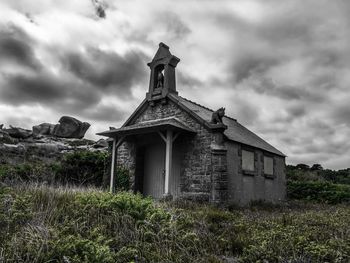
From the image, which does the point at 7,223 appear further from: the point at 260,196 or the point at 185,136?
the point at 260,196

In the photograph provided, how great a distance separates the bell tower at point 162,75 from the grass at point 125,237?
918 cm

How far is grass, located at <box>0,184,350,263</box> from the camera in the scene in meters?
4.00

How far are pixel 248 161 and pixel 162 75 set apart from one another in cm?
602

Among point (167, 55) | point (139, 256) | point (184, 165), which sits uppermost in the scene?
point (167, 55)

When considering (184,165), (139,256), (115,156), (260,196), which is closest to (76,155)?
(115,156)

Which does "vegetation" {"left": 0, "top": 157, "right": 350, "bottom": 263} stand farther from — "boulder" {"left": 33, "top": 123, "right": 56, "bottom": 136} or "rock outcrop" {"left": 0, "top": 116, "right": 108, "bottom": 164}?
"boulder" {"left": 33, "top": 123, "right": 56, "bottom": 136}

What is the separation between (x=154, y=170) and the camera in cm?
1492

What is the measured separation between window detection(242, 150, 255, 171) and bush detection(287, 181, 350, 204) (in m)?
7.04

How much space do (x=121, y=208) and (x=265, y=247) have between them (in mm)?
2760

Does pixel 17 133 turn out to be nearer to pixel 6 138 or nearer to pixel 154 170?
pixel 6 138

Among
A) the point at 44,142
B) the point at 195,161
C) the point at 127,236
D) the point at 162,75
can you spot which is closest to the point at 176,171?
the point at 195,161

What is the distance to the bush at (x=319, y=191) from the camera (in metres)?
18.6

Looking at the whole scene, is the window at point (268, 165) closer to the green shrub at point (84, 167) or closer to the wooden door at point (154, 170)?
the wooden door at point (154, 170)

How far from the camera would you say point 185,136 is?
13.7 m
